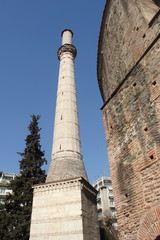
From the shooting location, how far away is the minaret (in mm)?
9352

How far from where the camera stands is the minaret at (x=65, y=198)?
30.7ft

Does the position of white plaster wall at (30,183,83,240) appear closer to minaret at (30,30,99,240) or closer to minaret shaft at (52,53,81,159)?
minaret at (30,30,99,240)

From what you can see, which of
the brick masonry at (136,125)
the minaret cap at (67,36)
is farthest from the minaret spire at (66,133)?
the brick masonry at (136,125)

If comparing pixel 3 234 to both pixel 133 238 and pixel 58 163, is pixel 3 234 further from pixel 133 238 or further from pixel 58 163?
pixel 133 238

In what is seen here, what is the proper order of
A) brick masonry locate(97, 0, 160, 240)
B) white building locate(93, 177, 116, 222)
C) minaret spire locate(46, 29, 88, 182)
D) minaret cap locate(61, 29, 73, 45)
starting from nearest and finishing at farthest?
1. brick masonry locate(97, 0, 160, 240)
2. minaret spire locate(46, 29, 88, 182)
3. minaret cap locate(61, 29, 73, 45)
4. white building locate(93, 177, 116, 222)

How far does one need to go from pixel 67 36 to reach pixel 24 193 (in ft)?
50.6

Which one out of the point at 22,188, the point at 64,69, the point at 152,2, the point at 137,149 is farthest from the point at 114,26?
the point at 22,188

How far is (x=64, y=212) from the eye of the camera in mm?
9703

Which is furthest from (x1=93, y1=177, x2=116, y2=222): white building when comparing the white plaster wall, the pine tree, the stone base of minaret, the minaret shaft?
the white plaster wall

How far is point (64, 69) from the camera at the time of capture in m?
17.5

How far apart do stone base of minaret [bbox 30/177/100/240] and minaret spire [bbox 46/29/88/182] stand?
69cm

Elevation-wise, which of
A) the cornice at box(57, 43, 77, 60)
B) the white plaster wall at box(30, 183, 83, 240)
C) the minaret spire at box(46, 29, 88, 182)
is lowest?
the white plaster wall at box(30, 183, 83, 240)

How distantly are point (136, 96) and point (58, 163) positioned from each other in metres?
8.08

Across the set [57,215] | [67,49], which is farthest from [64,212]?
[67,49]
